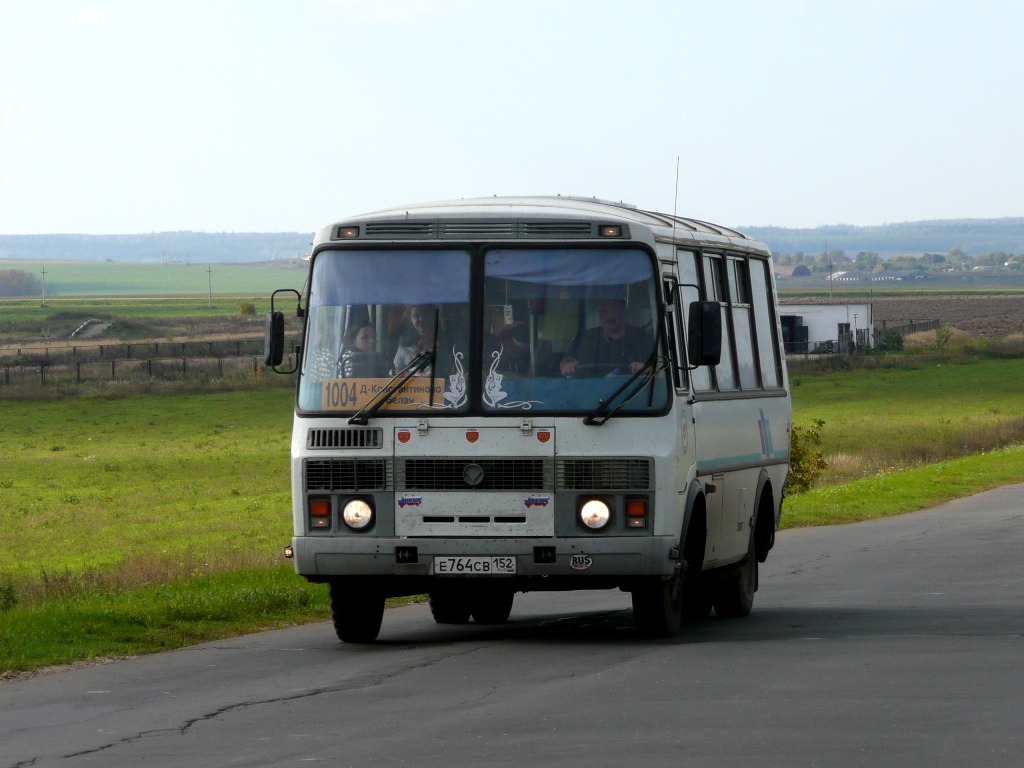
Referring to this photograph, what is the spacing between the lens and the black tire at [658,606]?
12.5 m

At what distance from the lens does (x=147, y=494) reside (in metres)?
39.1

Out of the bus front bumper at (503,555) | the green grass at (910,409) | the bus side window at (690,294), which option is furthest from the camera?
the green grass at (910,409)

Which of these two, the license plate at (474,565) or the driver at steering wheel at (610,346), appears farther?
the driver at steering wheel at (610,346)

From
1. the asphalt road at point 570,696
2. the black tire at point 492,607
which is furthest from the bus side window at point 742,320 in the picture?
the black tire at point 492,607

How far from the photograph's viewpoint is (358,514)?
39.6 feet

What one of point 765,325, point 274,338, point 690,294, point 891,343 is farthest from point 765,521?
point 891,343

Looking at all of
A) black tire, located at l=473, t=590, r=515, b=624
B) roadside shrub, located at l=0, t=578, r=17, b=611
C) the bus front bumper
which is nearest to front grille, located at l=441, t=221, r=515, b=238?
the bus front bumper

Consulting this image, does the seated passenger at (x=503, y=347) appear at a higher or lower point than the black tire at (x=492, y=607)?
higher

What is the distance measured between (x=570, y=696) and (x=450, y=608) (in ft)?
16.2

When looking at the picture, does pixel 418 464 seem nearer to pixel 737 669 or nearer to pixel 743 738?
pixel 737 669

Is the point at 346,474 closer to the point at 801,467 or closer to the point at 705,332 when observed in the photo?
the point at 705,332

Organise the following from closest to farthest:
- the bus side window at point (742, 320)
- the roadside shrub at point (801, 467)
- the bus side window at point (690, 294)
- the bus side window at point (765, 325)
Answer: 1. the bus side window at point (690, 294)
2. the bus side window at point (742, 320)
3. the bus side window at point (765, 325)
4. the roadside shrub at point (801, 467)

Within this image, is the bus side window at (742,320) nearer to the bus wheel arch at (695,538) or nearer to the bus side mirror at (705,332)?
the bus wheel arch at (695,538)

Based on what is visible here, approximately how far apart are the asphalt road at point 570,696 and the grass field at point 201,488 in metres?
1.12
